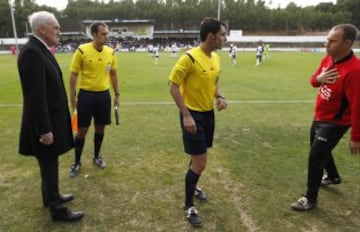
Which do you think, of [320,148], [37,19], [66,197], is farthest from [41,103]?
[320,148]

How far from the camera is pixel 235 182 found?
4.66 meters

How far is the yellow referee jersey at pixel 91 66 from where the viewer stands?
15.5ft

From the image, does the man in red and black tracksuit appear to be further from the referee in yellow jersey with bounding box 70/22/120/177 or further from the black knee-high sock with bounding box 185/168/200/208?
the referee in yellow jersey with bounding box 70/22/120/177

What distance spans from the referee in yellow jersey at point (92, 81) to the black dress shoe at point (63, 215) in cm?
126

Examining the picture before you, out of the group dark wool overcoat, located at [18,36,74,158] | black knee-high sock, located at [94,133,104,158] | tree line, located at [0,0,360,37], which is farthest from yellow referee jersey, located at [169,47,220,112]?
tree line, located at [0,0,360,37]

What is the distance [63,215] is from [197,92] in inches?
79.7

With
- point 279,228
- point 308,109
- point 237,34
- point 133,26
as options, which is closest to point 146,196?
point 279,228

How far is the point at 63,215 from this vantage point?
365 centimetres

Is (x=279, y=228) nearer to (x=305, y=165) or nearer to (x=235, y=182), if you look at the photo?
(x=235, y=182)

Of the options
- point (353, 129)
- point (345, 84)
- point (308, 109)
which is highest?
point (345, 84)

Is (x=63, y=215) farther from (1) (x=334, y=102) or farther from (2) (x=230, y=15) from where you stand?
(2) (x=230, y=15)

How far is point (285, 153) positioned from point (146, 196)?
2.83m

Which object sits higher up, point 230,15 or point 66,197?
point 230,15

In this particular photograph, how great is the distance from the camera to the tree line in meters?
93.2
